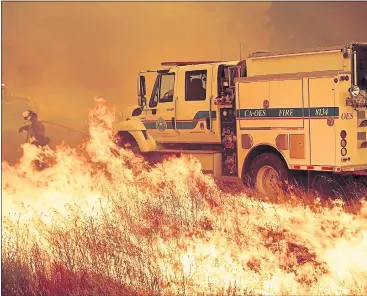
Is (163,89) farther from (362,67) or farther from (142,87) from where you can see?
(362,67)

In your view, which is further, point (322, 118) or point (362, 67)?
point (362, 67)

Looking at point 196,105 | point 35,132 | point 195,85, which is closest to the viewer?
point 196,105

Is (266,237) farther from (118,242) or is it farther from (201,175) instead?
(201,175)

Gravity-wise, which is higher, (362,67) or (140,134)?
(362,67)

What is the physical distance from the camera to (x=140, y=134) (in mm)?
18688

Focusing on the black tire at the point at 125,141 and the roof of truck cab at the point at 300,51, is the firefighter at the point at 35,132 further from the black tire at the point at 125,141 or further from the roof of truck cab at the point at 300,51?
the roof of truck cab at the point at 300,51

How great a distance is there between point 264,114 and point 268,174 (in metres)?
1.18

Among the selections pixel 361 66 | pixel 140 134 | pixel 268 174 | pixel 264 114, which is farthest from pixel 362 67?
pixel 140 134

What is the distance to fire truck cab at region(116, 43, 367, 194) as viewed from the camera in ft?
47.1

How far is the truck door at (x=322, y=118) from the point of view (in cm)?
1427

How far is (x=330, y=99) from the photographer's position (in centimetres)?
1426

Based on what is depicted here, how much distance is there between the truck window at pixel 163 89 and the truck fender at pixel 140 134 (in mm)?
602

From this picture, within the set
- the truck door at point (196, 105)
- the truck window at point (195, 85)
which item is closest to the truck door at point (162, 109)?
the truck door at point (196, 105)

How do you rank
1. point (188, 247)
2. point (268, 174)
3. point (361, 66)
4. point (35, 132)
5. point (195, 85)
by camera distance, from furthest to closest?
point (35, 132) < point (195, 85) < point (268, 174) < point (361, 66) < point (188, 247)
